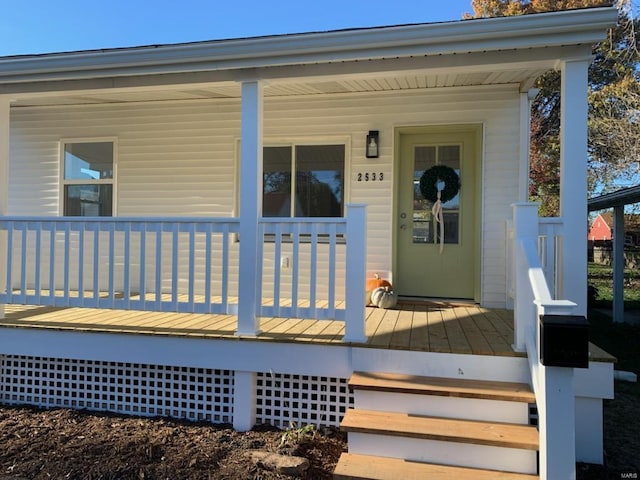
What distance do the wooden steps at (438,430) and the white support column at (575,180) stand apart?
79 cm

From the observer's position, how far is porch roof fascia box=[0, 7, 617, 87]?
2836 millimetres

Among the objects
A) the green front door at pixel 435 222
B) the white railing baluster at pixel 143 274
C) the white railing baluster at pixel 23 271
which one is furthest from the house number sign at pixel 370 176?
the white railing baluster at pixel 23 271

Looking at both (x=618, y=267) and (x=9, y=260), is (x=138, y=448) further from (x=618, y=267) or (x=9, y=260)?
(x=618, y=267)

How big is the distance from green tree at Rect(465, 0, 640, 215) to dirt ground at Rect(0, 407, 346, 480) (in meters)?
9.16

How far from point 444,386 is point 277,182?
312 cm

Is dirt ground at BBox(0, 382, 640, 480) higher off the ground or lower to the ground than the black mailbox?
lower

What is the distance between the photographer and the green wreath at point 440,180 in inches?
186

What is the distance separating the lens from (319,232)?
323 cm

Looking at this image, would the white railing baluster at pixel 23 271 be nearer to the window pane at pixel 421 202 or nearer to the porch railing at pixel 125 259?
the porch railing at pixel 125 259

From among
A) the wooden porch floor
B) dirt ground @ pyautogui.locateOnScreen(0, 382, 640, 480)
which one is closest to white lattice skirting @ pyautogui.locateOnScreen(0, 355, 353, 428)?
dirt ground @ pyautogui.locateOnScreen(0, 382, 640, 480)

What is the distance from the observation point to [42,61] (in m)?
3.54

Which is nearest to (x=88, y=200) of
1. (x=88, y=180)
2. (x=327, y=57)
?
(x=88, y=180)

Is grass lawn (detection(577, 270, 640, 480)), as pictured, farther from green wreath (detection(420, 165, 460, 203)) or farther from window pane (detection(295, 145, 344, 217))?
window pane (detection(295, 145, 344, 217))

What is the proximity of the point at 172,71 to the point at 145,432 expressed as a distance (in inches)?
104
